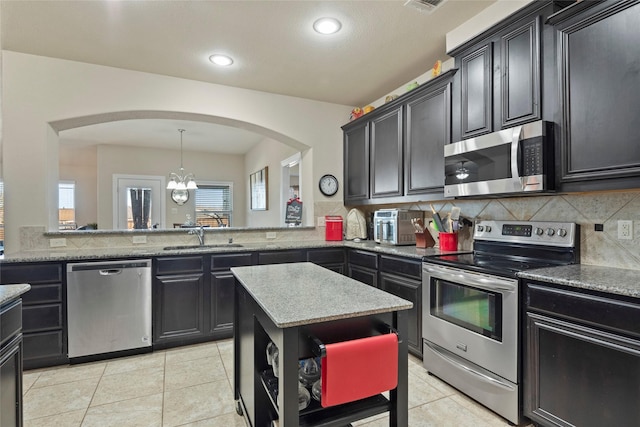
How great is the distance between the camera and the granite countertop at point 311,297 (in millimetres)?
1160

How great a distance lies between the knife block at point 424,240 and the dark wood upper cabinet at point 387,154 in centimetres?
46

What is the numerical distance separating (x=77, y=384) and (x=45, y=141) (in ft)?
7.05

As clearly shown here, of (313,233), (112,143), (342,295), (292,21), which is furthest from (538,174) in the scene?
(112,143)

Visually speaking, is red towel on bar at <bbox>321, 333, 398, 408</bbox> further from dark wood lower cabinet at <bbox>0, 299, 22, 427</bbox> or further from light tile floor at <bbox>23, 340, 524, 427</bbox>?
dark wood lower cabinet at <bbox>0, 299, 22, 427</bbox>

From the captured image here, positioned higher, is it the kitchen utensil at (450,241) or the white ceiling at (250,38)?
the white ceiling at (250,38)

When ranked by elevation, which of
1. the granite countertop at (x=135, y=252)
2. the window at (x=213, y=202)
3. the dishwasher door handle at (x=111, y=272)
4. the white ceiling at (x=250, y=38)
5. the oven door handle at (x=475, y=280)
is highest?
the white ceiling at (x=250, y=38)

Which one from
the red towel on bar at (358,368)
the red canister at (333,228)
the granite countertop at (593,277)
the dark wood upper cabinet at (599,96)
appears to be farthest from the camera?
the red canister at (333,228)

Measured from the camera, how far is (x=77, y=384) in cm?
236

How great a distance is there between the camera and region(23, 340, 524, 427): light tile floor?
6.32 ft

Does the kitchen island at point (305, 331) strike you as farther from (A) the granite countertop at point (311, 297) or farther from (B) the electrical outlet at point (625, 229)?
(B) the electrical outlet at point (625, 229)

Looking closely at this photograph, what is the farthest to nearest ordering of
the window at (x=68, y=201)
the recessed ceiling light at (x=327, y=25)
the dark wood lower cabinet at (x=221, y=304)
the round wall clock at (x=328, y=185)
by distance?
1. the window at (x=68, y=201)
2. the round wall clock at (x=328, y=185)
3. the dark wood lower cabinet at (x=221, y=304)
4. the recessed ceiling light at (x=327, y=25)

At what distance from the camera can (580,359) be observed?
1.57 metres

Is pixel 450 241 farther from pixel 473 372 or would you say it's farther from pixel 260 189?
pixel 260 189

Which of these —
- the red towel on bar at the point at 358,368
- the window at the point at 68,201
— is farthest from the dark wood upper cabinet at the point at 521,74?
the window at the point at 68,201
